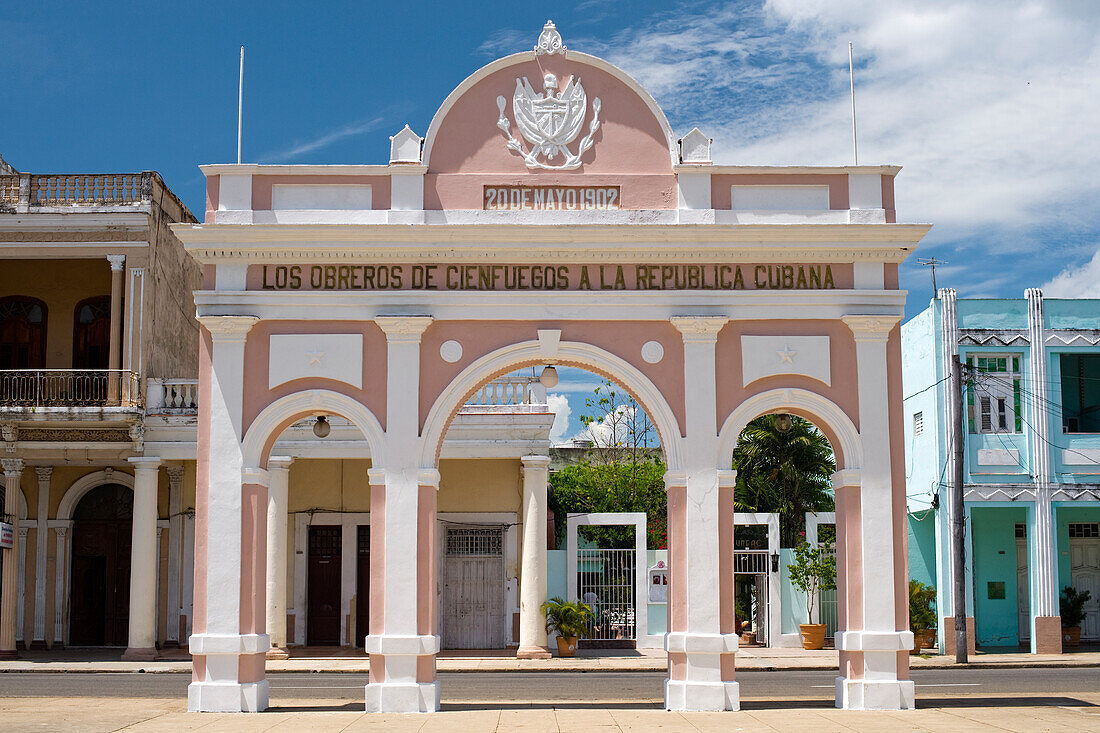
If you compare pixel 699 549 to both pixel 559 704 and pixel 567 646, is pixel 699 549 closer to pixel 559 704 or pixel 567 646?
pixel 559 704

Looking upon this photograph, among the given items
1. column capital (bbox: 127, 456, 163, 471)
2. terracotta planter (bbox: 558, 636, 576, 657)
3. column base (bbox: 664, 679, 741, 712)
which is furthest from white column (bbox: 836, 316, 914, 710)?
column capital (bbox: 127, 456, 163, 471)

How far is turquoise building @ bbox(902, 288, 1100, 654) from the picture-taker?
74.6ft

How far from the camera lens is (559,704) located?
14102 mm

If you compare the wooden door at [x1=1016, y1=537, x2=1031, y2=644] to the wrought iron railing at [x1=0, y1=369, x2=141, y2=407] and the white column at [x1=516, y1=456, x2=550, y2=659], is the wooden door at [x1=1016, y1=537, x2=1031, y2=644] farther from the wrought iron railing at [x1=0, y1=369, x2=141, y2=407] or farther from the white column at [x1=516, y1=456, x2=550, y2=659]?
the wrought iron railing at [x1=0, y1=369, x2=141, y2=407]

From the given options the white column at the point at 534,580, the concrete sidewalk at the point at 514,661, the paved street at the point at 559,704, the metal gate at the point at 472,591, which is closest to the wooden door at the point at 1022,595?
the concrete sidewalk at the point at 514,661

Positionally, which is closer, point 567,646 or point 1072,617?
point 567,646

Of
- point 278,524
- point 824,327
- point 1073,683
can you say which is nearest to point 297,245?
point 824,327

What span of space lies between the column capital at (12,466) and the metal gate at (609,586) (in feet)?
34.2

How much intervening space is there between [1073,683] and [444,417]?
9668 mm

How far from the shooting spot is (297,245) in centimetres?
1391

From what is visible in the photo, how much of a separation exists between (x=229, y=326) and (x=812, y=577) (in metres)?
13.7

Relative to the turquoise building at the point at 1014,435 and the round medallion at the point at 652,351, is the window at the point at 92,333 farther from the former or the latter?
the turquoise building at the point at 1014,435

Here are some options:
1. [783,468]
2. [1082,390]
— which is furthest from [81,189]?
[1082,390]

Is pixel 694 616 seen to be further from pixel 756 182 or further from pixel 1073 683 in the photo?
pixel 1073 683
